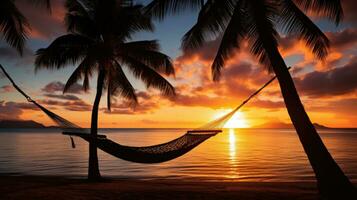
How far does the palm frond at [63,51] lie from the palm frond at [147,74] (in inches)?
49.4

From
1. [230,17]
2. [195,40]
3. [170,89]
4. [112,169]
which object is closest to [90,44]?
[170,89]

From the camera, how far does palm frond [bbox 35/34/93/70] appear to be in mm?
9461

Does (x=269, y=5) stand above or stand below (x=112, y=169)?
above

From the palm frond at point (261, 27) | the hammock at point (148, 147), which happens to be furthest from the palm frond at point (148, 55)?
the palm frond at point (261, 27)

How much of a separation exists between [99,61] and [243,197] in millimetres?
4679

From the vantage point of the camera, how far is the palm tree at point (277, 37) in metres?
5.72

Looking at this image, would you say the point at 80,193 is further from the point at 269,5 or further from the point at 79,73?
the point at 269,5

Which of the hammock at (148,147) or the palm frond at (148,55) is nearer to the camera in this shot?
the hammock at (148,147)

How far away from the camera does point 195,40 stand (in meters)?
7.55

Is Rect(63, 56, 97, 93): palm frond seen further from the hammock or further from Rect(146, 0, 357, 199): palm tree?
Rect(146, 0, 357, 199): palm tree

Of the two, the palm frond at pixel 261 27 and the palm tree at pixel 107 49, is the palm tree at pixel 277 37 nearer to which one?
the palm frond at pixel 261 27

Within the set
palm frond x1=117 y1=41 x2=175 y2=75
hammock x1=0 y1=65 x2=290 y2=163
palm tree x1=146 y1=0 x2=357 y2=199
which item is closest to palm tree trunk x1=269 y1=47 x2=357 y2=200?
palm tree x1=146 y1=0 x2=357 y2=199

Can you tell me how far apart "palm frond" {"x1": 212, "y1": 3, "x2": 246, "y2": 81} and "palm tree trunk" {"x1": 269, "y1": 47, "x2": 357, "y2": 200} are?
172 centimetres

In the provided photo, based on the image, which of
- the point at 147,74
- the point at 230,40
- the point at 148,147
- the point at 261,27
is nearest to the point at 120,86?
the point at 147,74
